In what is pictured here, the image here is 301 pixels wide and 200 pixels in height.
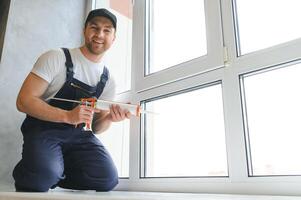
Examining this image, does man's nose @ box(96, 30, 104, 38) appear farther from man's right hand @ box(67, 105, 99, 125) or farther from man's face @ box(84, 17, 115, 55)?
man's right hand @ box(67, 105, 99, 125)

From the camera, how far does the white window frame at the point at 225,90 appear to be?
3.07ft

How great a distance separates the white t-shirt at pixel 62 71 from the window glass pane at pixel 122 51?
8.3 inches

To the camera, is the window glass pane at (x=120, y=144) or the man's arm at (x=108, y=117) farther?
the window glass pane at (x=120, y=144)

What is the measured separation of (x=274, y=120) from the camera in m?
1.00

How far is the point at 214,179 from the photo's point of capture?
1.04 metres

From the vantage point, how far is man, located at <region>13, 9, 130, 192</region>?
1137mm

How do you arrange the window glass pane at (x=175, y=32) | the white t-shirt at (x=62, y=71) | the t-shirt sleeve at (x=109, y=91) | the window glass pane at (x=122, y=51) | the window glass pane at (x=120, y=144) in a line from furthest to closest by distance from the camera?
the window glass pane at (x=122, y=51)
the window glass pane at (x=120, y=144)
the t-shirt sleeve at (x=109, y=91)
the window glass pane at (x=175, y=32)
the white t-shirt at (x=62, y=71)

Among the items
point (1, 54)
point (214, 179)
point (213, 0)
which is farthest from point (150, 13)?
point (214, 179)

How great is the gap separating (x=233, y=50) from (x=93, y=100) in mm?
576

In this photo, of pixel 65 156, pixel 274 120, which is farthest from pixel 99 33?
pixel 274 120

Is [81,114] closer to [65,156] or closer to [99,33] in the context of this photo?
[65,156]

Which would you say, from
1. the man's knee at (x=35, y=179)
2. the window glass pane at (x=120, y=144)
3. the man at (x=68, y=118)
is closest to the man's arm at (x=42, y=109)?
the man at (x=68, y=118)

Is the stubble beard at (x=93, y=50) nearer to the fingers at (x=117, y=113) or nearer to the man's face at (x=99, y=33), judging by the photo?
the man's face at (x=99, y=33)

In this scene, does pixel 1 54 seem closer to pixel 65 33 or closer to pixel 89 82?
pixel 65 33
